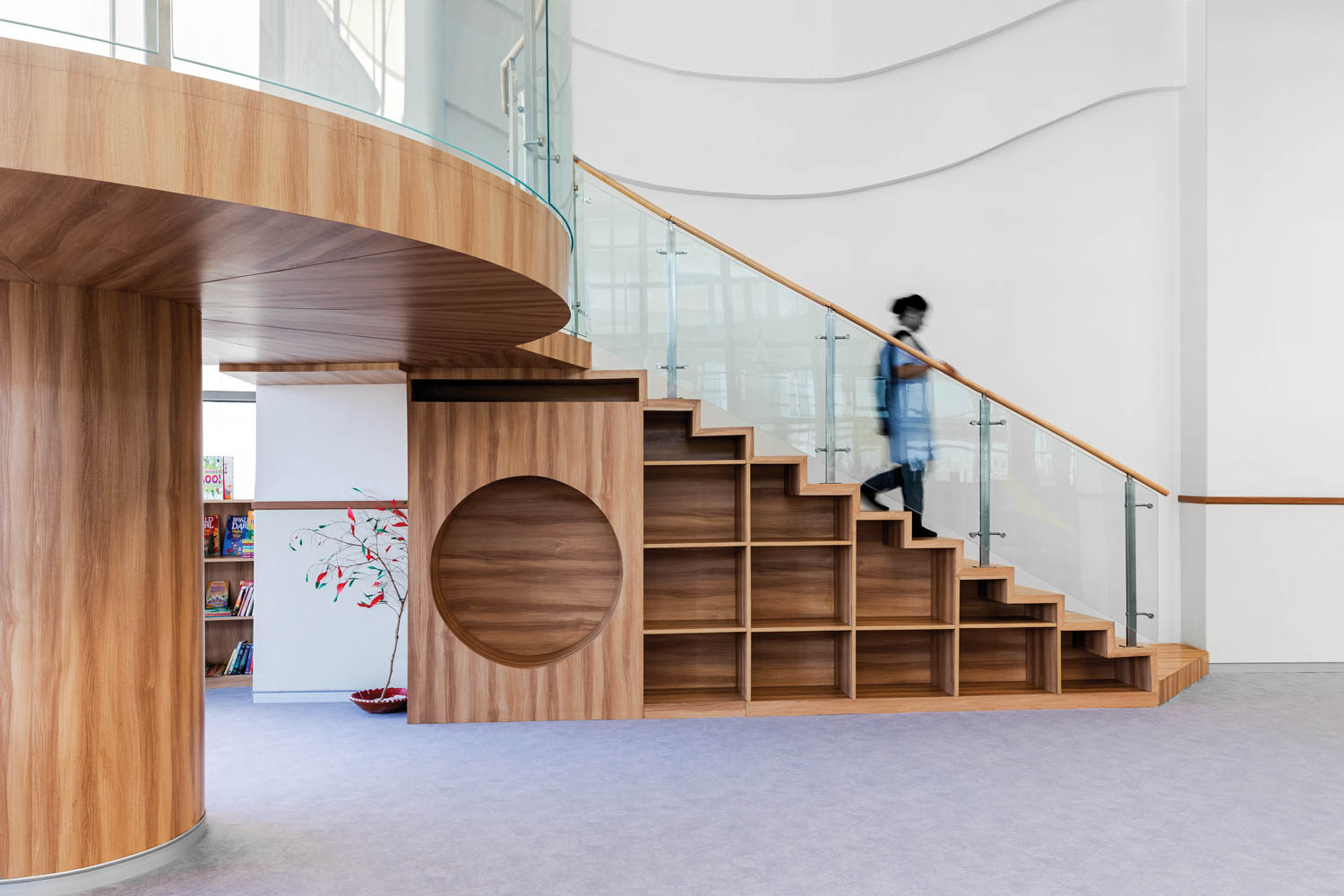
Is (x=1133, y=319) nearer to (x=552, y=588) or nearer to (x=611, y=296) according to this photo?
(x=611, y=296)

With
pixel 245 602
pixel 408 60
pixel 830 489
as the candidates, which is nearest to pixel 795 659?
pixel 830 489

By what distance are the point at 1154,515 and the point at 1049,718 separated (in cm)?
139

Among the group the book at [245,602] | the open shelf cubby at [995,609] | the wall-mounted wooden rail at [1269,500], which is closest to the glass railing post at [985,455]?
the open shelf cubby at [995,609]

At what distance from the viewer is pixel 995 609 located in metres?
5.81

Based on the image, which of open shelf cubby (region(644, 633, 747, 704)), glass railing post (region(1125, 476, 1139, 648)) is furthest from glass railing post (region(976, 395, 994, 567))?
open shelf cubby (region(644, 633, 747, 704))

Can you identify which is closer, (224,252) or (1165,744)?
(224,252)

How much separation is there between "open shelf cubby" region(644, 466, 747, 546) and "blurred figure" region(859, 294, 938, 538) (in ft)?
2.48

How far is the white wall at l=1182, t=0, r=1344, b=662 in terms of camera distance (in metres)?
6.68

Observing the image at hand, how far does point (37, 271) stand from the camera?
273cm

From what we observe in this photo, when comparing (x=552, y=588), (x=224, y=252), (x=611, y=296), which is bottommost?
(x=552, y=588)

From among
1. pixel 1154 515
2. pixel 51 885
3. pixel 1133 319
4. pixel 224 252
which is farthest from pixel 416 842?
pixel 1133 319

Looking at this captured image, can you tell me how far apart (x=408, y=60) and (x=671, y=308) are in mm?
2891

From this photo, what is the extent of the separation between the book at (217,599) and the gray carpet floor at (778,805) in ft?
2.96

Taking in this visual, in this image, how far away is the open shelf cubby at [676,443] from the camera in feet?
18.0
